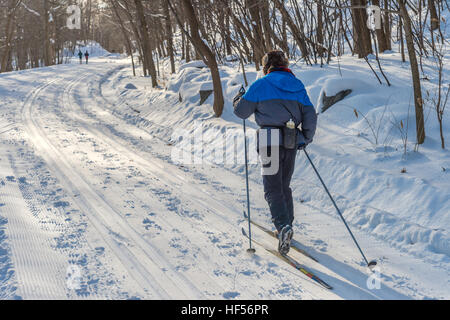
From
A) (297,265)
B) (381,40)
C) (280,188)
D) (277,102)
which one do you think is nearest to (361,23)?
(381,40)

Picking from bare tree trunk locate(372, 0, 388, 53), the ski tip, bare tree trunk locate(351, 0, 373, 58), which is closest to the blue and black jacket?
the ski tip

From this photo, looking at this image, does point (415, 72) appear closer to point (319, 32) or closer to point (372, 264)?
point (372, 264)

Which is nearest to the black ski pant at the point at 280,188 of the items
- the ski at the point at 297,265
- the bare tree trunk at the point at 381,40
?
the ski at the point at 297,265

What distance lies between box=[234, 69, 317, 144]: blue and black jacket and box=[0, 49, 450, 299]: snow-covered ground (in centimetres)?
144

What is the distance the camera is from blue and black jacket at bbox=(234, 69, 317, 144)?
370 centimetres

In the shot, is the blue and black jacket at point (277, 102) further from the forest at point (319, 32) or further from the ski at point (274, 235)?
the forest at point (319, 32)

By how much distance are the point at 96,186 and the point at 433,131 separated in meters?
5.41

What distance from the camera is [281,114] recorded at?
375 cm

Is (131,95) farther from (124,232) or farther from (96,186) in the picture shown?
(124,232)

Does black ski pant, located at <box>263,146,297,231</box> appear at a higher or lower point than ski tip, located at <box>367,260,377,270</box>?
higher

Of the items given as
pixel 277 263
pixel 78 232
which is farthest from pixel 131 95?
pixel 277 263

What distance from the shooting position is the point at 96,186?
18.2 ft

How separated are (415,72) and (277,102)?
9.81 ft

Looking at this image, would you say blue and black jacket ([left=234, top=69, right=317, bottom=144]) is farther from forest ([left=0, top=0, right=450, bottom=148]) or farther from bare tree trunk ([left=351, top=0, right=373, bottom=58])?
bare tree trunk ([left=351, top=0, right=373, bottom=58])
